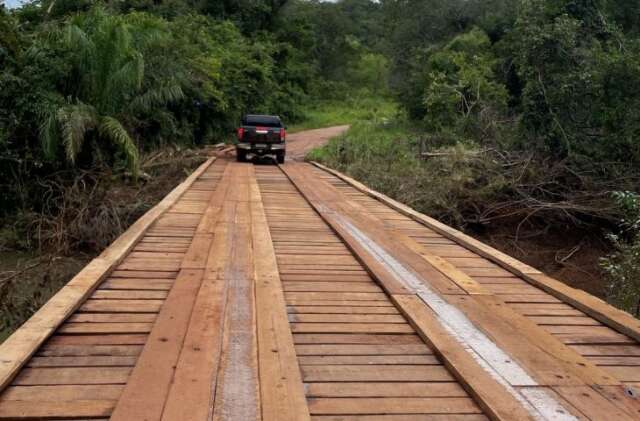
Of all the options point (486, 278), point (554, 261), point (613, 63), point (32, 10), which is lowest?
point (554, 261)

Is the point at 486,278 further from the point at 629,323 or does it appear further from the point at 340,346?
the point at 340,346

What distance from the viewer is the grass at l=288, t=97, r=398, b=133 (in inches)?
1614

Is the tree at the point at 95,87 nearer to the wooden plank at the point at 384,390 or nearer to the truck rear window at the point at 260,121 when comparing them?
the truck rear window at the point at 260,121

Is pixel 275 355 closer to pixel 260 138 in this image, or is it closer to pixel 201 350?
pixel 201 350

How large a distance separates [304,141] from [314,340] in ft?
89.9

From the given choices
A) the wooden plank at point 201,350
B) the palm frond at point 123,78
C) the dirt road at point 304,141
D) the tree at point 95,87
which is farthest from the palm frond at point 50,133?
the dirt road at point 304,141

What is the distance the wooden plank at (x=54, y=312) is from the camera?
3.16 m

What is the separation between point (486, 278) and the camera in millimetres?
5527

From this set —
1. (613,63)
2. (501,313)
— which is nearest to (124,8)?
(613,63)

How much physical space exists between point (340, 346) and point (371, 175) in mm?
12389

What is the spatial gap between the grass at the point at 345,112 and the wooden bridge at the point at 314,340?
3247 centimetres

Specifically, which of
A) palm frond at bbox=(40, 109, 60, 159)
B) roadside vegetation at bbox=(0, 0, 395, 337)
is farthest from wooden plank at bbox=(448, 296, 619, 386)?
palm frond at bbox=(40, 109, 60, 159)

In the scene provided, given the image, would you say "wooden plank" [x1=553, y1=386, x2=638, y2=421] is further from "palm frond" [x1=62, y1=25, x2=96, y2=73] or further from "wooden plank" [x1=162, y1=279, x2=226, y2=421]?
"palm frond" [x1=62, y1=25, x2=96, y2=73]

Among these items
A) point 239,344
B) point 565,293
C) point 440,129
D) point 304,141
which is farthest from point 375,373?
point 304,141
